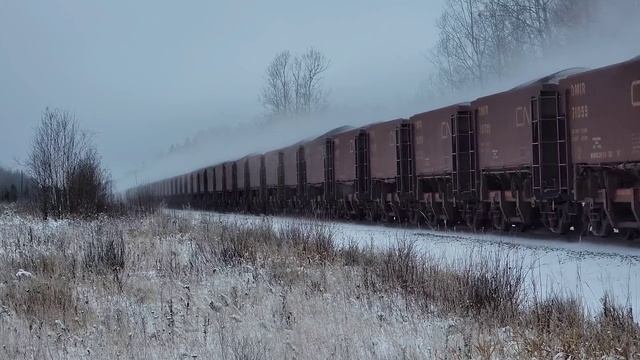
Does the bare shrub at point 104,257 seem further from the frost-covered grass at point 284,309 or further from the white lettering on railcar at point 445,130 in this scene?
the white lettering on railcar at point 445,130

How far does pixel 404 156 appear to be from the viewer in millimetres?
21000

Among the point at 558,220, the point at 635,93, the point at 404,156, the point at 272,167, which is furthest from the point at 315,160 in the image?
the point at 635,93

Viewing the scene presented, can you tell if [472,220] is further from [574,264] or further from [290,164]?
[290,164]

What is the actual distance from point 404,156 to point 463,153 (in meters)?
3.57

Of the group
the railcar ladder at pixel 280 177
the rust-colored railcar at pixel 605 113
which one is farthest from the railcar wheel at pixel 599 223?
the railcar ladder at pixel 280 177


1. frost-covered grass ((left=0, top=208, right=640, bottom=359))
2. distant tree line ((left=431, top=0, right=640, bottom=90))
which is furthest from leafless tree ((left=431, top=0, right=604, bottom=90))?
frost-covered grass ((left=0, top=208, right=640, bottom=359))

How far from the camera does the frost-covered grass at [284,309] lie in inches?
208

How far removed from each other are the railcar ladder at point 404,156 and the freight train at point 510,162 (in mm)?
32

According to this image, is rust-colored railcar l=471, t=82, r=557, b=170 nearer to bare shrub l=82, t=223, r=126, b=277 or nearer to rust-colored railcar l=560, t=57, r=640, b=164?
rust-colored railcar l=560, t=57, r=640, b=164

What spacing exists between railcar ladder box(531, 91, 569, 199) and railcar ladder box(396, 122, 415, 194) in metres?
6.66

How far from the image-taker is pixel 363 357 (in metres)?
5.02

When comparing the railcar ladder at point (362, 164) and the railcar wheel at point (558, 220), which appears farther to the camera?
the railcar ladder at point (362, 164)

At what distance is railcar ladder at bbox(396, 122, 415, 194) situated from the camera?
20750 millimetres

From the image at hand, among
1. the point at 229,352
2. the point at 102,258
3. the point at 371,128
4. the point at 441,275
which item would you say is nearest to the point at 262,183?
the point at 371,128
